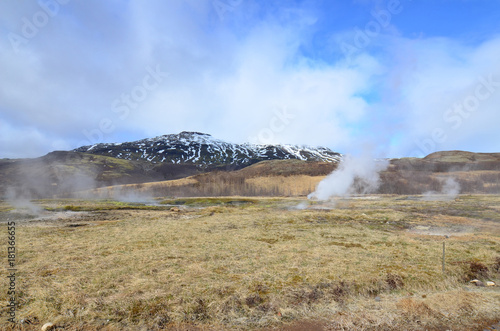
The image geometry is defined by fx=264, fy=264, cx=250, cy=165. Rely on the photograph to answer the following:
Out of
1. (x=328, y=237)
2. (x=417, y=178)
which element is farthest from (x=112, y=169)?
(x=328, y=237)

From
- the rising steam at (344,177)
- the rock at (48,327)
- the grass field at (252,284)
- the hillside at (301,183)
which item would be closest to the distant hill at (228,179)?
the hillside at (301,183)

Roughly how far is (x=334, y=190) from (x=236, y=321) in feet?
238

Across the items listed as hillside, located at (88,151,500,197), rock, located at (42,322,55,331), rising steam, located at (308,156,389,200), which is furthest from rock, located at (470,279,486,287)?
hillside, located at (88,151,500,197)

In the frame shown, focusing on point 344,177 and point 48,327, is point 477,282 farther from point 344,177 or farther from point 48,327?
point 344,177

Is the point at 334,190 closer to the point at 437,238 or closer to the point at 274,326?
the point at 437,238

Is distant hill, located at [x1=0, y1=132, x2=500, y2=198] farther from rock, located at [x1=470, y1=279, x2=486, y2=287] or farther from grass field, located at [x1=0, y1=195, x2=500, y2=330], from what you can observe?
rock, located at [x1=470, y1=279, x2=486, y2=287]

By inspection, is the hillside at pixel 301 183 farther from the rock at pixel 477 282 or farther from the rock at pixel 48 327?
the rock at pixel 48 327

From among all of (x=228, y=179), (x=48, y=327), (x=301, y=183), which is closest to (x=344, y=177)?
(x=301, y=183)

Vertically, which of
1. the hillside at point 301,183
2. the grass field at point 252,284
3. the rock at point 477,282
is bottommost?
the rock at point 477,282

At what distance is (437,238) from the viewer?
66.7 ft

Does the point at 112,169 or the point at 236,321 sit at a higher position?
the point at 112,169

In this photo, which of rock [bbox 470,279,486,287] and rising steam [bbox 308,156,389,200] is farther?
rising steam [bbox 308,156,389,200]

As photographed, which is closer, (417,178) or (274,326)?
(274,326)

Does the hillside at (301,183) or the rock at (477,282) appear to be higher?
the hillside at (301,183)
